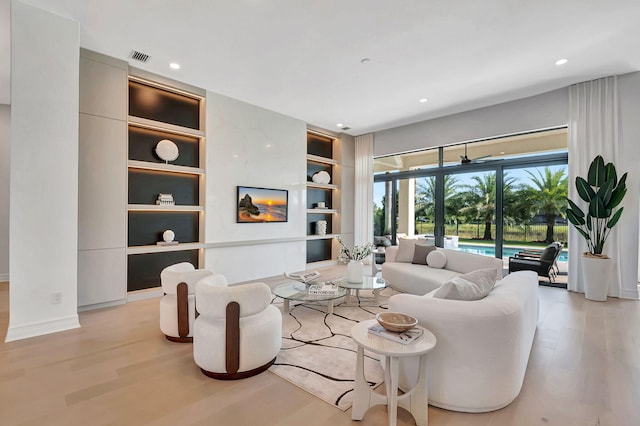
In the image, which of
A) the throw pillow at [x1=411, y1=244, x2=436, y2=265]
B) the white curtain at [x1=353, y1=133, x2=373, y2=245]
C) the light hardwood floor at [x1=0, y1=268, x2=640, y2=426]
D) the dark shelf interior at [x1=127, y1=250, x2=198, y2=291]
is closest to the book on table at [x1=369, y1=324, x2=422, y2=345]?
the light hardwood floor at [x1=0, y1=268, x2=640, y2=426]

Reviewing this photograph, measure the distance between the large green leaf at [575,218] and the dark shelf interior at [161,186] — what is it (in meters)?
6.05

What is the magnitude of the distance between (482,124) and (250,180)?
4606mm

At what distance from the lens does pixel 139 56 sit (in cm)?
393

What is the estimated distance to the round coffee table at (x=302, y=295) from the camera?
11.2 feet

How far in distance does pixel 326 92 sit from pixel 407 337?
171 inches

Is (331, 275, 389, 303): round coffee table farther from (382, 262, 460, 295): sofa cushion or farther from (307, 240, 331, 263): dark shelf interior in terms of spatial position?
(307, 240, 331, 263): dark shelf interior

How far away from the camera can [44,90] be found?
3.12 metres

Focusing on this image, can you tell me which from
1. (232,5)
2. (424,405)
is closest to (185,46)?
(232,5)

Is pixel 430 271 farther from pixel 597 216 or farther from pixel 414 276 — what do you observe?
pixel 597 216

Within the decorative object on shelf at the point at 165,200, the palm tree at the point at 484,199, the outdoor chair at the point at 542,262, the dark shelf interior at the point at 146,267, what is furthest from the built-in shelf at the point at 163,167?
the outdoor chair at the point at 542,262

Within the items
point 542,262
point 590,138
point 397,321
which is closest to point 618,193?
point 590,138

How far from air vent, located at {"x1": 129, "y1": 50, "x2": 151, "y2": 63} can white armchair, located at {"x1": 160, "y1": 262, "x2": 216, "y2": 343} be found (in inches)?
114

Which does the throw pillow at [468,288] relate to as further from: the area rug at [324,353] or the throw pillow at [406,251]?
the throw pillow at [406,251]

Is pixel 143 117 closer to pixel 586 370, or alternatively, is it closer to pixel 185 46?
pixel 185 46
